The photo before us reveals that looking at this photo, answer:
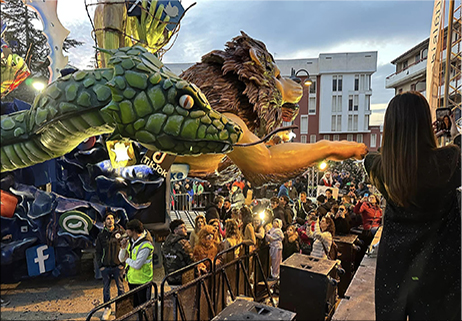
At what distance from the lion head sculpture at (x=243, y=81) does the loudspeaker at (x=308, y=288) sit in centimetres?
203

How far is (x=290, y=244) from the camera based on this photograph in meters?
5.68

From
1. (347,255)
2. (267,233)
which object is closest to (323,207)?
(347,255)

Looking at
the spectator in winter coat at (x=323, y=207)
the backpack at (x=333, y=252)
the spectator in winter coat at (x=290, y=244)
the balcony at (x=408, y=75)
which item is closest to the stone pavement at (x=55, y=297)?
the spectator in winter coat at (x=290, y=244)

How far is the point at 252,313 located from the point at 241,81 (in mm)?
1894

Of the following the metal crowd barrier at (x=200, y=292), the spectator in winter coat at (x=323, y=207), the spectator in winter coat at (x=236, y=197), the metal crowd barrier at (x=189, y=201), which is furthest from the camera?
the metal crowd barrier at (x=189, y=201)

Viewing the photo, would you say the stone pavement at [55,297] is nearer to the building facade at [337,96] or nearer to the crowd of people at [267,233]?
the crowd of people at [267,233]

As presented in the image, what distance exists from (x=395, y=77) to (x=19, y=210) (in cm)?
2853

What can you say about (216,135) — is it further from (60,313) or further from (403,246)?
(60,313)

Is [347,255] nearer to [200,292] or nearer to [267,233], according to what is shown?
[267,233]

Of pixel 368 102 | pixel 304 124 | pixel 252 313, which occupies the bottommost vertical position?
pixel 252 313

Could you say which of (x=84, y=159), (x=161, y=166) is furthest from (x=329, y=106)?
(x=161, y=166)

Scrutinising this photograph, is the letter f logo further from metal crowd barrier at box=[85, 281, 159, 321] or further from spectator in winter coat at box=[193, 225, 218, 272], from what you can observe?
spectator in winter coat at box=[193, 225, 218, 272]

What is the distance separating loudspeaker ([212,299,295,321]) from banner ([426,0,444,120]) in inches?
175

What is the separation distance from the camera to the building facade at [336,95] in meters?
29.4
